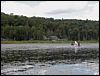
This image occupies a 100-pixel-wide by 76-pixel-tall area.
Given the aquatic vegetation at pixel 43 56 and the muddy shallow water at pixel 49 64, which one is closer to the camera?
the muddy shallow water at pixel 49 64

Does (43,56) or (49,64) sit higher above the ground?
(49,64)

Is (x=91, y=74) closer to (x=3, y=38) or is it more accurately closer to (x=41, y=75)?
(x=41, y=75)

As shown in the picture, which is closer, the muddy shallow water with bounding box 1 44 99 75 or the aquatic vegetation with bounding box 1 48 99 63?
the muddy shallow water with bounding box 1 44 99 75

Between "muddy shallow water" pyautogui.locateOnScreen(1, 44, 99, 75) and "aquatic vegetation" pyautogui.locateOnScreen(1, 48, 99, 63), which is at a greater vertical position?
"muddy shallow water" pyautogui.locateOnScreen(1, 44, 99, 75)

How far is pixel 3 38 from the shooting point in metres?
199

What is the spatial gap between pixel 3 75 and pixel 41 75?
320cm

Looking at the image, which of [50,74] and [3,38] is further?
[3,38]

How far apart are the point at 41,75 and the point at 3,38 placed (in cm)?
17574

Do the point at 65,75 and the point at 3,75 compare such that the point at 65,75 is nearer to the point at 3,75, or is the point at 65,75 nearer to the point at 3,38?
the point at 3,75

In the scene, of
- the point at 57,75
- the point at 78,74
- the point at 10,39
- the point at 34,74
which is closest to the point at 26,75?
the point at 34,74

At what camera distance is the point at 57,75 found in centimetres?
2548

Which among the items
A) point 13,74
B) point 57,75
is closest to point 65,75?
point 57,75

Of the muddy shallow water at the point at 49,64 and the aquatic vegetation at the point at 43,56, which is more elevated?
the muddy shallow water at the point at 49,64

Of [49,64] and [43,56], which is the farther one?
[43,56]
